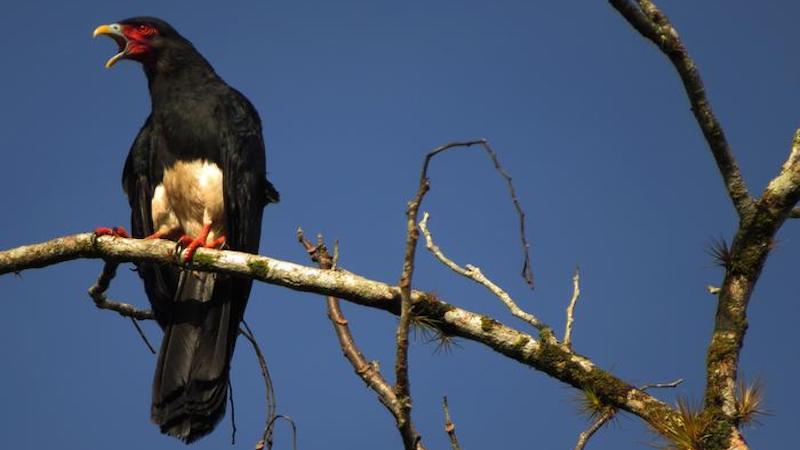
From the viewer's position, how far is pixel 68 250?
456 cm

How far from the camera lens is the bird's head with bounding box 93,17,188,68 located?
6.69 meters

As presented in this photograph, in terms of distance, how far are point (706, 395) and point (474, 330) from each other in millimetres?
942

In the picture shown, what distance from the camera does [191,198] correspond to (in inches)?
240

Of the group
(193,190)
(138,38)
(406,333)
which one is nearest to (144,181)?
(193,190)

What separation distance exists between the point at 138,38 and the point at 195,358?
8.45 feet

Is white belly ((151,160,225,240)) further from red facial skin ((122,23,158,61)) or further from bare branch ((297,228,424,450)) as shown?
bare branch ((297,228,424,450))

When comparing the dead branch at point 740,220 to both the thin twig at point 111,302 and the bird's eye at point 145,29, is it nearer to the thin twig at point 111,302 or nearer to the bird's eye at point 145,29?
the thin twig at point 111,302

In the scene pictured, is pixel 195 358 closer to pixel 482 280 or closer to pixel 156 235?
pixel 156 235

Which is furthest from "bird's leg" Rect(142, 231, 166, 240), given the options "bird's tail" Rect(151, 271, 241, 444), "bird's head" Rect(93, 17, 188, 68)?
"bird's head" Rect(93, 17, 188, 68)

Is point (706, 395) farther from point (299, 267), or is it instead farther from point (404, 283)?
point (299, 267)

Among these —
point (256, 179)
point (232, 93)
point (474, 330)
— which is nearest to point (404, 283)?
point (474, 330)

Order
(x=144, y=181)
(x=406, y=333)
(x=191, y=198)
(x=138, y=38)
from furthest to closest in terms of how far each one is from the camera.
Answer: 1. (x=138, y=38)
2. (x=144, y=181)
3. (x=191, y=198)
4. (x=406, y=333)

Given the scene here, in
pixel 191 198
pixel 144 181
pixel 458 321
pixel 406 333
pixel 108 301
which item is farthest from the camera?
pixel 144 181

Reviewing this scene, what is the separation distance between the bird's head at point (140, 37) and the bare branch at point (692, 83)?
431cm
